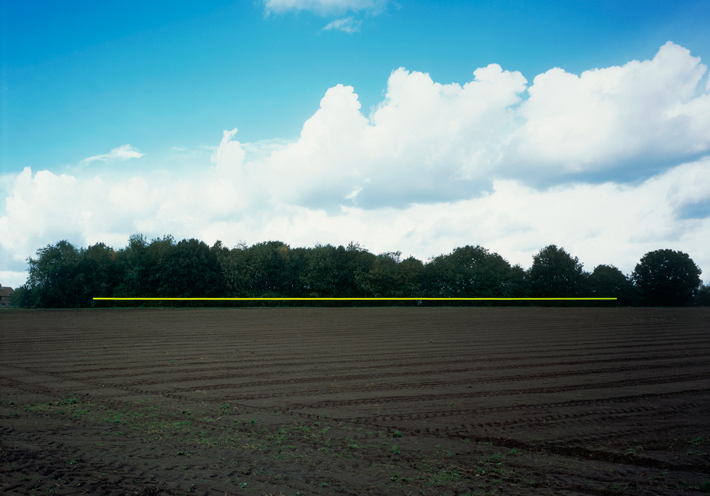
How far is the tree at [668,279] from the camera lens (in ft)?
280

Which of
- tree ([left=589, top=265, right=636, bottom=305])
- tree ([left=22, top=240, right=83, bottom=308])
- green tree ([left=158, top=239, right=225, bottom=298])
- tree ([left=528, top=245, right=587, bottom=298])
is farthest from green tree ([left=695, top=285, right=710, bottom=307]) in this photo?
tree ([left=22, top=240, right=83, bottom=308])

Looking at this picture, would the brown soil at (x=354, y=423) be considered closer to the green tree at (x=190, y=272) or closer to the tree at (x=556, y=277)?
the green tree at (x=190, y=272)

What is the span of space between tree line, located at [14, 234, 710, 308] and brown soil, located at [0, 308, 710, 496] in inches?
1932

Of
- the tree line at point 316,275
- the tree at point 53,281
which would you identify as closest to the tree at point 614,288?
the tree line at point 316,275

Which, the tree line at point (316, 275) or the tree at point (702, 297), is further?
the tree at point (702, 297)

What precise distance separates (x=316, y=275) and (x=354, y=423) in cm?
6450

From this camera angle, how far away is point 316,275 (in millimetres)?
72000

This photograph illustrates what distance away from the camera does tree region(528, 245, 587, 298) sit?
269ft

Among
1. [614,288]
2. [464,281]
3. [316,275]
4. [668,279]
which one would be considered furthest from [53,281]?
[668,279]

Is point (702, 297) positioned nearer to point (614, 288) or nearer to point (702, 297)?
point (702, 297)

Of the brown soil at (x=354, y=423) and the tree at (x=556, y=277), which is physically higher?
the tree at (x=556, y=277)

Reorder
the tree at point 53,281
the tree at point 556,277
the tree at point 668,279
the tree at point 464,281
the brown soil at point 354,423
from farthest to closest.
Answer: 1. the tree at point 668,279
2. the tree at point 556,277
3. the tree at point 464,281
4. the tree at point 53,281
5. the brown soil at point 354,423

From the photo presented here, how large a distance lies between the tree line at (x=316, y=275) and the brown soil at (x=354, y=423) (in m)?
49.1

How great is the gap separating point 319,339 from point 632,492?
16.9 meters
